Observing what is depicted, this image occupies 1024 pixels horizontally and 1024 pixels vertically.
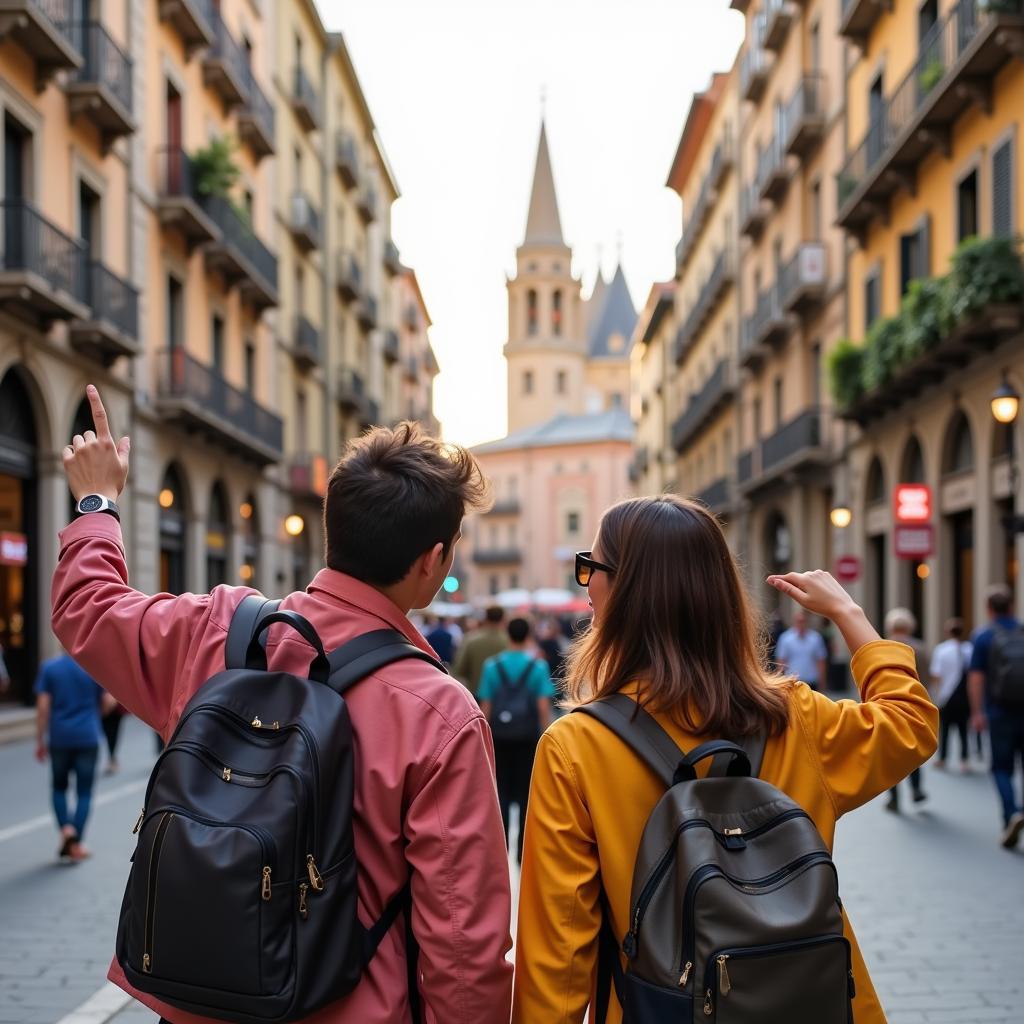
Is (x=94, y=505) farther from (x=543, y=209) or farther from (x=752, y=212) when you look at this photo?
(x=543, y=209)

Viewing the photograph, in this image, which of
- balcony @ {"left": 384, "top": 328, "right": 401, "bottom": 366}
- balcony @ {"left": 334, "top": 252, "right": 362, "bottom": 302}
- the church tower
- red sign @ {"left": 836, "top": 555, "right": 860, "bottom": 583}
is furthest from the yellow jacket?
the church tower

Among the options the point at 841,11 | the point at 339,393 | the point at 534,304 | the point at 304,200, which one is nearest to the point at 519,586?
the point at 534,304

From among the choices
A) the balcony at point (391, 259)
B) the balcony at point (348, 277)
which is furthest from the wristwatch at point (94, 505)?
the balcony at point (391, 259)

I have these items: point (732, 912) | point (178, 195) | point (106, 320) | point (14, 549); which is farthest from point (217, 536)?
point (732, 912)

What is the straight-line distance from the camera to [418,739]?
7.58ft

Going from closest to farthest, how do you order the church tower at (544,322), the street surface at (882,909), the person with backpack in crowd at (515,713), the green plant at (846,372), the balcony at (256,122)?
the street surface at (882,909)
the person with backpack in crowd at (515,713)
the green plant at (846,372)
the balcony at (256,122)
the church tower at (544,322)

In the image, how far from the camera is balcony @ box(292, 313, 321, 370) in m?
33.8

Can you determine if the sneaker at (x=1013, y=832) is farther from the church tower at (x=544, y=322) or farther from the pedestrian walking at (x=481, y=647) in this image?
the church tower at (x=544, y=322)

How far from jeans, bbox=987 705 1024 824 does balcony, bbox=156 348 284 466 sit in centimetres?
1679

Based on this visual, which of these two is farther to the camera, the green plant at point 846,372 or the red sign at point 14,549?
the green plant at point 846,372

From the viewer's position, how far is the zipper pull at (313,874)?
6.99 ft

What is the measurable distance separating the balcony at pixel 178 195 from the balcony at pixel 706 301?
19.0 metres

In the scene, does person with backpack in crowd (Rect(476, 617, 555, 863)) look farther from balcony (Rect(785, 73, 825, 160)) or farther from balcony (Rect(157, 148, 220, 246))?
balcony (Rect(785, 73, 825, 160))

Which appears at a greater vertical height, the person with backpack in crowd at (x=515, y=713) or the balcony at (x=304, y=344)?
the balcony at (x=304, y=344)
